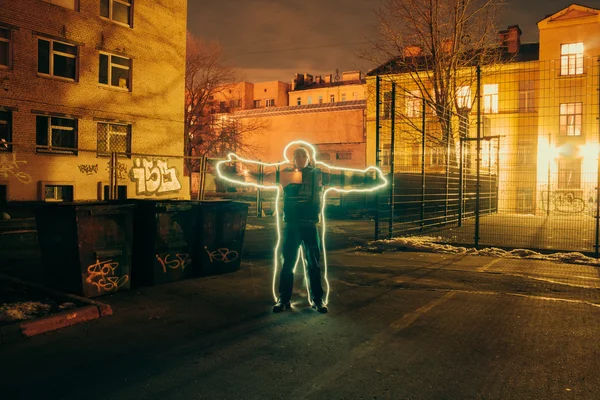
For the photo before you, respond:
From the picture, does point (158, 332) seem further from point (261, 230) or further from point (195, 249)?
point (261, 230)

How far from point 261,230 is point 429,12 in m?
13.2

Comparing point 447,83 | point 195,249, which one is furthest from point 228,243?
point 447,83

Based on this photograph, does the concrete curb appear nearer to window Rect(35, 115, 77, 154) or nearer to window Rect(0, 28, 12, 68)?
window Rect(35, 115, 77, 154)

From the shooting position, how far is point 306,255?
6.00 meters

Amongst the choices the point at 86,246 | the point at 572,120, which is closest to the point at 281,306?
the point at 86,246

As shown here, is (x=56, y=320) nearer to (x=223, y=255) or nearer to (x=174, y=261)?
(x=174, y=261)

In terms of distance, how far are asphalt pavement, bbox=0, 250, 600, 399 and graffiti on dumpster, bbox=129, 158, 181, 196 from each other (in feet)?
53.8

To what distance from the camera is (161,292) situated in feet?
22.8

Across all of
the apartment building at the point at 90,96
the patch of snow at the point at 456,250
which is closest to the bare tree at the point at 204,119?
the apartment building at the point at 90,96

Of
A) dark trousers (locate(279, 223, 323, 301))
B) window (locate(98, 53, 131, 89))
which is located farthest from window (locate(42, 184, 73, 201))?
dark trousers (locate(279, 223, 323, 301))

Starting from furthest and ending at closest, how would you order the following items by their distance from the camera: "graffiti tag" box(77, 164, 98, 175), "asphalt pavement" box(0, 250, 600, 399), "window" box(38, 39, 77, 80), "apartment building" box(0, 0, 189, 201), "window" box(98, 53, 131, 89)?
1. "window" box(98, 53, 131, 89)
2. "graffiti tag" box(77, 164, 98, 175)
3. "window" box(38, 39, 77, 80)
4. "apartment building" box(0, 0, 189, 201)
5. "asphalt pavement" box(0, 250, 600, 399)

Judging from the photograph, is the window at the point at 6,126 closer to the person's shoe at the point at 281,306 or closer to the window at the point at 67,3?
the window at the point at 67,3

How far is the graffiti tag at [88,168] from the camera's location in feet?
71.3

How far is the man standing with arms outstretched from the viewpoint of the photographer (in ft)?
19.3
